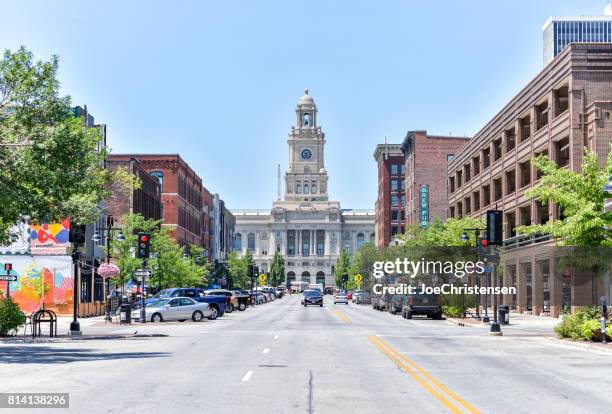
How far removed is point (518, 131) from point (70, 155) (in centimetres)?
4700

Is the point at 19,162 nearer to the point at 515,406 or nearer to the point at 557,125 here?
the point at 515,406

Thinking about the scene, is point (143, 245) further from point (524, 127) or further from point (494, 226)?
point (524, 127)

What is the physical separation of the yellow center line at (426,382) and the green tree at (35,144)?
11.2 metres

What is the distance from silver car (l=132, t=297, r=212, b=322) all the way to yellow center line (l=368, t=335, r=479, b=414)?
24.9 m

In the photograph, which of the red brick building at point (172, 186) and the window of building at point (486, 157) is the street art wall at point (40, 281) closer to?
the window of building at point (486, 157)

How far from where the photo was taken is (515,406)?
52.3 ft

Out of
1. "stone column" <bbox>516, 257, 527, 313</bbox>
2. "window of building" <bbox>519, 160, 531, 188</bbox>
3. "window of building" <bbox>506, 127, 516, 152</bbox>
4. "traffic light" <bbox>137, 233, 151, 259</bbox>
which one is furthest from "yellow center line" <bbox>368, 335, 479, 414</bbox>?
"window of building" <bbox>506, 127, 516, 152</bbox>

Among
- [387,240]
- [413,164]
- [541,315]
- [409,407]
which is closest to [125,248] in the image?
[541,315]

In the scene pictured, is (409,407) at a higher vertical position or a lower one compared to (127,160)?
lower

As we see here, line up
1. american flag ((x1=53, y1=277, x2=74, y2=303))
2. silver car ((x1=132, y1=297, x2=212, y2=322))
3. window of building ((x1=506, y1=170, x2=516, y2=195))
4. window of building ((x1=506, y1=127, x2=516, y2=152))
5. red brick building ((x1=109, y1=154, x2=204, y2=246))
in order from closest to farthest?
1. silver car ((x1=132, y1=297, x2=212, y2=322))
2. american flag ((x1=53, y1=277, x2=74, y2=303))
3. window of building ((x1=506, y1=127, x2=516, y2=152))
4. window of building ((x1=506, y1=170, x2=516, y2=195))
5. red brick building ((x1=109, y1=154, x2=204, y2=246))

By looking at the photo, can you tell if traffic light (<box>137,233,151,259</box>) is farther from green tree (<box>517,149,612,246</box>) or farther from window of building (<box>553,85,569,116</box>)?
window of building (<box>553,85,569,116</box>)

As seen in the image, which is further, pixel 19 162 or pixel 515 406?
pixel 19 162

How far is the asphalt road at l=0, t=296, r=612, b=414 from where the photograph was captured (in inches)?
629

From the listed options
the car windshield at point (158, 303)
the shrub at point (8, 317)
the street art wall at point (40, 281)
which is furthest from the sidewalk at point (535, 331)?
the street art wall at point (40, 281)
